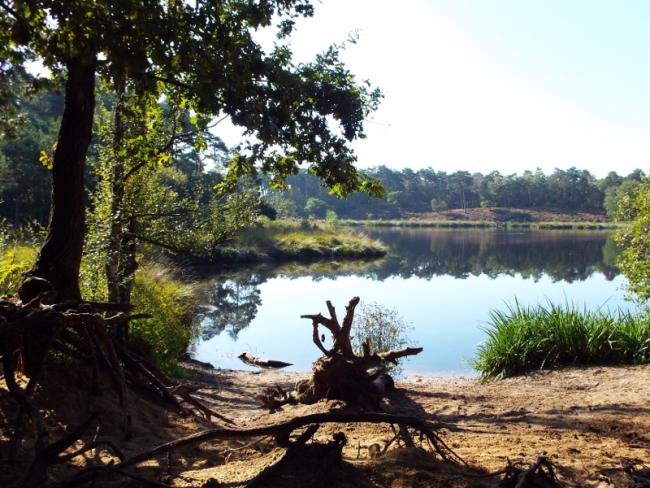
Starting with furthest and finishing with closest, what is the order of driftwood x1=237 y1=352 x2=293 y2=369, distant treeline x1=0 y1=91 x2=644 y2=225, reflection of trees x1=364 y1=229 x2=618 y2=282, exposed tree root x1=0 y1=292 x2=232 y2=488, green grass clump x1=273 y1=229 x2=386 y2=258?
distant treeline x1=0 y1=91 x2=644 y2=225
green grass clump x1=273 y1=229 x2=386 y2=258
reflection of trees x1=364 y1=229 x2=618 y2=282
driftwood x1=237 y1=352 x2=293 y2=369
exposed tree root x1=0 y1=292 x2=232 y2=488

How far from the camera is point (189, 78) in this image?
7.73 metres

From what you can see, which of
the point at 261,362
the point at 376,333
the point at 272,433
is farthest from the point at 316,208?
the point at 272,433

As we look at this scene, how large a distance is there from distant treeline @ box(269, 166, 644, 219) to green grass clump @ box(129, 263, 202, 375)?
9675 cm

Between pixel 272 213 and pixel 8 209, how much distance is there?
22.9m

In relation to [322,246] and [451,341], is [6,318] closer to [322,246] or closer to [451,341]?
[451,341]

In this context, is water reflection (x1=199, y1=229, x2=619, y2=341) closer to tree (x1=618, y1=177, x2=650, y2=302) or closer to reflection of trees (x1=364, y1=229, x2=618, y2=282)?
reflection of trees (x1=364, y1=229, x2=618, y2=282)

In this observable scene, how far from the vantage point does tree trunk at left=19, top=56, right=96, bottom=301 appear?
5.59 meters

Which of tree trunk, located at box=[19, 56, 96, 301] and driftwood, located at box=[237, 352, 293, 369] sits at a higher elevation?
tree trunk, located at box=[19, 56, 96, 301]

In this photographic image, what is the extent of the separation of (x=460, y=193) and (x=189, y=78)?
142883mm

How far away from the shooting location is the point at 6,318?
4.03 meters

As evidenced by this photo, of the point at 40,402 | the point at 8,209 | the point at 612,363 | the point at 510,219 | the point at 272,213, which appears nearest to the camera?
the point at 40,402

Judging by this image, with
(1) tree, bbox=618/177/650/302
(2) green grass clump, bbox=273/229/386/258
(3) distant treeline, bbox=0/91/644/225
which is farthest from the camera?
(3) distant treeline, bbox=0/91/644/225

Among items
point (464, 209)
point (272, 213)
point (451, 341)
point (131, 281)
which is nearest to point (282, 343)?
point (451, 341)

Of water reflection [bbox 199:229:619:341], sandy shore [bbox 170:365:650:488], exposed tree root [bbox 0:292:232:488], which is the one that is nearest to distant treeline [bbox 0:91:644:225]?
water reflection [bbox 199:229:619:341]
